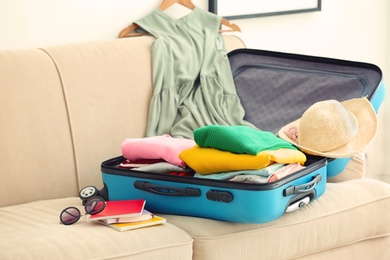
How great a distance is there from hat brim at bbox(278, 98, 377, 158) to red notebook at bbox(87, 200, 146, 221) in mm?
560

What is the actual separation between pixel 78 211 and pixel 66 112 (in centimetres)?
52

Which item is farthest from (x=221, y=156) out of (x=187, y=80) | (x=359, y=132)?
(x=187, y=80)

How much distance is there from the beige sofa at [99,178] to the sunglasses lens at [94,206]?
1.5 inches

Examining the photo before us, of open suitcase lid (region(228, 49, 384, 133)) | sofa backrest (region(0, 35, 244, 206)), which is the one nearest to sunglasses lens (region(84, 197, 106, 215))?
sofa backrest (region(0, 35, 244, 206))

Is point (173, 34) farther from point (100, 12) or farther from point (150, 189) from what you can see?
point (150, 189)

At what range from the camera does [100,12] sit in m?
2.92

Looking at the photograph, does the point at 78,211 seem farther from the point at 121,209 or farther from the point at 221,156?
the point at 221,156

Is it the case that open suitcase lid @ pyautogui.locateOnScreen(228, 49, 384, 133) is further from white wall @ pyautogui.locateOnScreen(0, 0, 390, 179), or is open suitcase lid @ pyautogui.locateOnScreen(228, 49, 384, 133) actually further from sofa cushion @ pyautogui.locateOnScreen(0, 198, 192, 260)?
sofa cushion @ pyautogui.locateOnScreen(0, 198, 192, 260)

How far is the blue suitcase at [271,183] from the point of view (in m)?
2.07

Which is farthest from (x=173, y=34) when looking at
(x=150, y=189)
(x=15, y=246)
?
(x=15, y=246)

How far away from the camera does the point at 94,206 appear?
2.04 m

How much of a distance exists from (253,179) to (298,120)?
1.92ft

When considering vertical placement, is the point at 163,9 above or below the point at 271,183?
above

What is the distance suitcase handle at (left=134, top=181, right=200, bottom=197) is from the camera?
2.13 m
